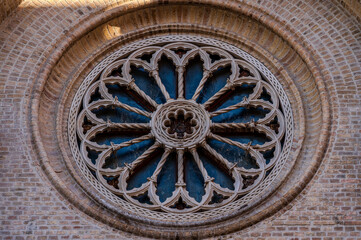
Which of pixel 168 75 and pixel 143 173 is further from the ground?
pixel 168 75

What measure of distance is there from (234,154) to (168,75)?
192cm

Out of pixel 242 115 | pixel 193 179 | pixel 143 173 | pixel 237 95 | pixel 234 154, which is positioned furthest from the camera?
pixel 237 95

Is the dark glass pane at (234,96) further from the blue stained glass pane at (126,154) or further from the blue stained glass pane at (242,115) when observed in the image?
the blue stained glass pane at (126,154)

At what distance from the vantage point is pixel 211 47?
15.2m

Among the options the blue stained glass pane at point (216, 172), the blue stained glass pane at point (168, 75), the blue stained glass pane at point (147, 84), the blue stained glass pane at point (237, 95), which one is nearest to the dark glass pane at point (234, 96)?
the blue stained glass pane at point (237, 95)

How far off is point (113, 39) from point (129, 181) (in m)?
2.64

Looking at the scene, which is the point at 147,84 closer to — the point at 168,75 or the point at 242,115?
the point at 168,75

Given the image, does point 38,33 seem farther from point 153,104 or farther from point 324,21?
point 324,21

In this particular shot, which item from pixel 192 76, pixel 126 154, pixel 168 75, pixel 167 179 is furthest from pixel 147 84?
pixel 167 179

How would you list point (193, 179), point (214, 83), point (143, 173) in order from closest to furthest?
point (193, 179) → point (143, 173) → point (214, 83)

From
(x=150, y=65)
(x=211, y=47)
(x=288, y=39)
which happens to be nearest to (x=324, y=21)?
(x=288, y=39)

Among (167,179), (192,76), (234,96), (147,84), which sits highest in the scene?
(192,76)

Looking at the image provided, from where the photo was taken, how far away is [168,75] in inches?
600

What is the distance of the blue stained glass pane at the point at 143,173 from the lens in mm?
13945
